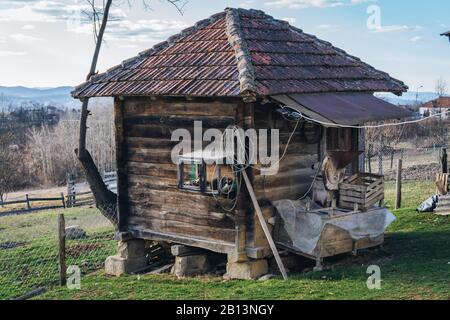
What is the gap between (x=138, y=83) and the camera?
1223 cm

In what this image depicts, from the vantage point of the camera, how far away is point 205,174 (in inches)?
443

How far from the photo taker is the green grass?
12367mm

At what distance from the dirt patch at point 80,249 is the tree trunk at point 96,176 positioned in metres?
1.26

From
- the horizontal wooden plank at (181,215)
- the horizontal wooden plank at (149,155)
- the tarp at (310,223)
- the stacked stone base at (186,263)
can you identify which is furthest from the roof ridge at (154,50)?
the tarp at (310,223)

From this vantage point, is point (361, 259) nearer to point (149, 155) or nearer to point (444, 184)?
point (149, 155)

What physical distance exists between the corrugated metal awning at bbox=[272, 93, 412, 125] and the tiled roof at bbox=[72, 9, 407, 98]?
176 mm

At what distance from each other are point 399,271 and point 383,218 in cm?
175

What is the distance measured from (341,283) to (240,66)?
4.18 metres

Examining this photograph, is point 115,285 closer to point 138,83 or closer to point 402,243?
point 138,83

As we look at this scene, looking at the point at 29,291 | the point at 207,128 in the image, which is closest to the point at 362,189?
the point at 207,128

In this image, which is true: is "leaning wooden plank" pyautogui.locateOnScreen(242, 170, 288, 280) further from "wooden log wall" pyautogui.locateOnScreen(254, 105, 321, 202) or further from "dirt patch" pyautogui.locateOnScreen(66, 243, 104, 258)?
"dirt patch" pyautogui.locateOnScreen(66, 243, 104, 258)

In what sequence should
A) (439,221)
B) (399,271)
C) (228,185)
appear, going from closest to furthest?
(399,271), (228,185), (439,221)

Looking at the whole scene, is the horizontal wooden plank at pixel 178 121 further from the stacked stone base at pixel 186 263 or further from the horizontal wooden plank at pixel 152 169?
the stacked stone base at pixel 186 263

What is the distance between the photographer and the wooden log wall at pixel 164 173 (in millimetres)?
11305
